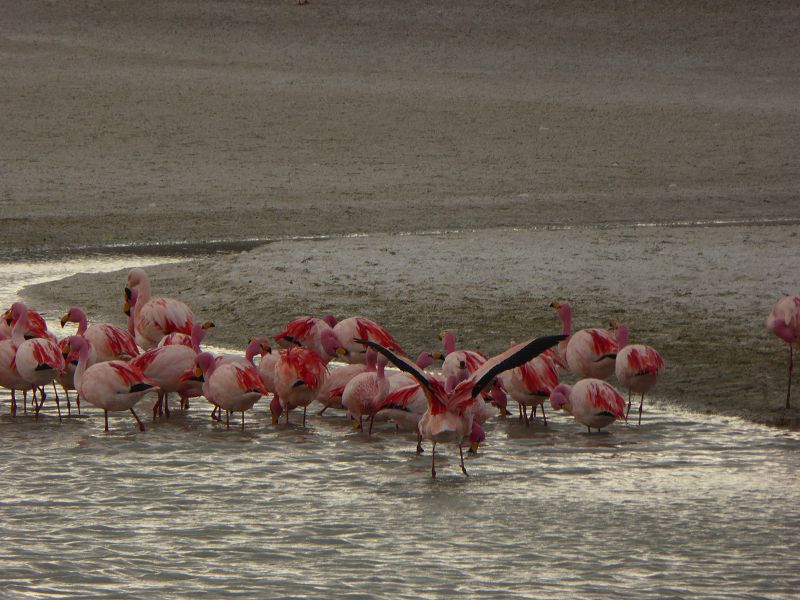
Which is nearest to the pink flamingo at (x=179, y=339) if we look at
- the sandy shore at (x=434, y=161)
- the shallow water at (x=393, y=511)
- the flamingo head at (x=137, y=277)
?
the shallow water at (x=393, y=511)

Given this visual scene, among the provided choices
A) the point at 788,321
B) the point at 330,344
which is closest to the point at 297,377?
the point at 330,344

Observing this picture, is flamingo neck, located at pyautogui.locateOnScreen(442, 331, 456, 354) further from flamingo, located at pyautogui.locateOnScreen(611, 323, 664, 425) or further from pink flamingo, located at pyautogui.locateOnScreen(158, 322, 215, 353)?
pink flamingo, located at pyautogui.locateOnScreen(158, 322, 215, 353)

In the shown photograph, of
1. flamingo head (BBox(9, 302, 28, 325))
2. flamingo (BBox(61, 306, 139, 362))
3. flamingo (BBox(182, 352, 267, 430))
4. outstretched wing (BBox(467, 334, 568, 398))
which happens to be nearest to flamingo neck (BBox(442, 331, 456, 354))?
flamingo (BBox(182, 352, 267, 430))

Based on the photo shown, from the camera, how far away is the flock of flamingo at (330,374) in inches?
288

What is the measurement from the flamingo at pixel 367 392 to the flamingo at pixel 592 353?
4.11 ft

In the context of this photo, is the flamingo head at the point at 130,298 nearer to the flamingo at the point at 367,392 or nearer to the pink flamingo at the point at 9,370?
the pink flamingo at the point at 9,370

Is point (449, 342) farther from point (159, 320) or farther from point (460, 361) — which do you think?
point (159, 320)

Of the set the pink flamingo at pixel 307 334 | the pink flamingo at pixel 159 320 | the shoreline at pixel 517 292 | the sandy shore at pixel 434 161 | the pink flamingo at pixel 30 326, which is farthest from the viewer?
the sandy shore at pixel 434 161

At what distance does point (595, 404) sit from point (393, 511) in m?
1.55

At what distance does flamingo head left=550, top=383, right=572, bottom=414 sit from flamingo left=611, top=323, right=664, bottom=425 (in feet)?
1.26

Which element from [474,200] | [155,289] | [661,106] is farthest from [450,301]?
[661,106]

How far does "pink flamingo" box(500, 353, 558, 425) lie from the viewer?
751 centimetres

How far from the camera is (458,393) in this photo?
6.49m

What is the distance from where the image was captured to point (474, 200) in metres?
17.4
